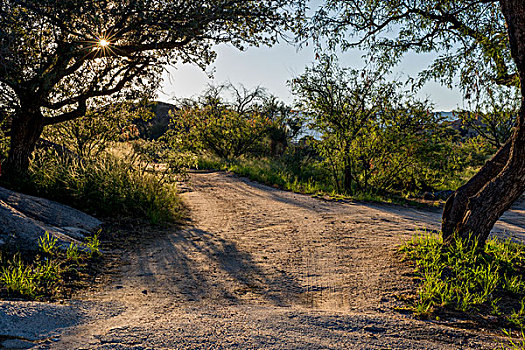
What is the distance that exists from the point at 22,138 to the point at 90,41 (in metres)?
2.93

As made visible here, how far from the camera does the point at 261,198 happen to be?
9.73 meters

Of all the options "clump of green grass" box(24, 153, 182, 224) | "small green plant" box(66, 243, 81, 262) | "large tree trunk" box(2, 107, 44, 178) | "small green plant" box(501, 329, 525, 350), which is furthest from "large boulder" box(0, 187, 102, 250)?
"small green plant" box(501, 329, 525, 350)

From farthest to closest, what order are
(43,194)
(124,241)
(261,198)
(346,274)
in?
1. (261,198)
2. (43,194)
3. (124,241)
4. (346,274)

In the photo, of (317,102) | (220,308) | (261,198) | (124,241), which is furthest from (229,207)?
(220,308)

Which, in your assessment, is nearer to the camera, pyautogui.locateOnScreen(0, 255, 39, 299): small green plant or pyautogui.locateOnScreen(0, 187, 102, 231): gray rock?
pyautogui.locateOnScreen(0, 255, 39, 299): small green plant

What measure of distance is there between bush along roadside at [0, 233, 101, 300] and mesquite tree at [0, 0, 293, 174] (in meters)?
3.26

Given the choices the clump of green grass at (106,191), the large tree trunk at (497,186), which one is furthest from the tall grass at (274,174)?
the large tree trunk at (497,186)

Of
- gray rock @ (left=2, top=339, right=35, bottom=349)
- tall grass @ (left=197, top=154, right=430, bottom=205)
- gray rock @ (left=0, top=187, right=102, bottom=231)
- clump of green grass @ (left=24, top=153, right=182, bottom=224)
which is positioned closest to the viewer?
gray rock @ (left=2, top=339, right=35, bottom=349)

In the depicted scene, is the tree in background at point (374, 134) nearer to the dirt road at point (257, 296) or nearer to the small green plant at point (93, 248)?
the dirt road at point (257, 296)

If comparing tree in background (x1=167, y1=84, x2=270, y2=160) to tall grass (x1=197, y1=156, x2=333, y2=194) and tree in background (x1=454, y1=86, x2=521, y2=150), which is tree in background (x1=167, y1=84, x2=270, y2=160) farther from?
tree in background (x1=454, y1=86, x2=521, y2=150)

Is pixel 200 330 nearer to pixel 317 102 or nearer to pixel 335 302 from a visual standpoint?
pixel 335 302

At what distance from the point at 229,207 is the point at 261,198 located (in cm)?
135

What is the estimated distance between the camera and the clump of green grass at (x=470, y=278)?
3258mm

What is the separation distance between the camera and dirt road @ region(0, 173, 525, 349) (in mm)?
2473
